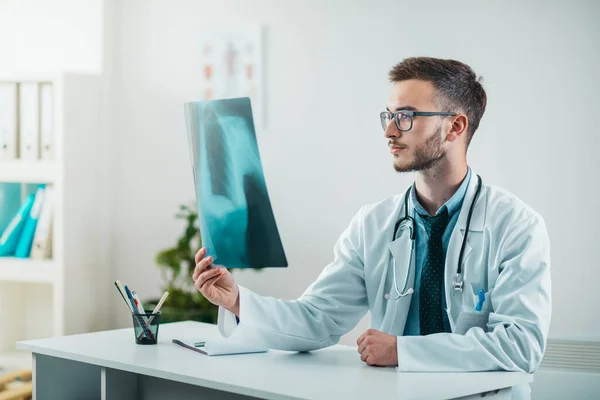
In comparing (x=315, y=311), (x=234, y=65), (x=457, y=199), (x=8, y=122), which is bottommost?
(x=315, y=311)

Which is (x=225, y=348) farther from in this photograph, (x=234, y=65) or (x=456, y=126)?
(x=234, y=65)

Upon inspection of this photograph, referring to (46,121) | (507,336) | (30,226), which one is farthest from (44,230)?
(507,336)

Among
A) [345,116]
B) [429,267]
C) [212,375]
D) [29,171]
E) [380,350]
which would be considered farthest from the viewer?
[29,171]

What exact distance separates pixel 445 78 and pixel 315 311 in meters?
0.69

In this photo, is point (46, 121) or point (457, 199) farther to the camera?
point (46, 121)

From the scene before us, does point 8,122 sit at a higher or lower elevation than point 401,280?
higher

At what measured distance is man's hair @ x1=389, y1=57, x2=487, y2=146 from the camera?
190 cm

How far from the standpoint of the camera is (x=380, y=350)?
168 cm

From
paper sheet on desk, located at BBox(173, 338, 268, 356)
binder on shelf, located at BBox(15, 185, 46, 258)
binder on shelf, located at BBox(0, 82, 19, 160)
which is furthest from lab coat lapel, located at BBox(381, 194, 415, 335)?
binder on shelf, located at BBox(0, 82, 19, 160)

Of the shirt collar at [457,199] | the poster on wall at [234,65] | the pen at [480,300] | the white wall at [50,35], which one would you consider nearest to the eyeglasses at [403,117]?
the shirt collar at [457,199]

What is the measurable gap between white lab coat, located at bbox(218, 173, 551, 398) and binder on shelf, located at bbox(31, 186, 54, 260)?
1766mm

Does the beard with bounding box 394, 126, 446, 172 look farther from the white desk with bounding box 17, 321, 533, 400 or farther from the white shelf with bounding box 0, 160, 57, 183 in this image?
the white shelf with bounding box 0, 160, 57, 183

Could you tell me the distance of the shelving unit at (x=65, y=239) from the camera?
336 cm

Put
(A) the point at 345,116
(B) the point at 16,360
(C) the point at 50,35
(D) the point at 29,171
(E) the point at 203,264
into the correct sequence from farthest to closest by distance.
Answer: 1. (C) the point at 50,35
2. (B) the point at 16,360
3. (D) the point at 29,171
4. (A) the point at 345,116
5. (E) the point at 203,264
